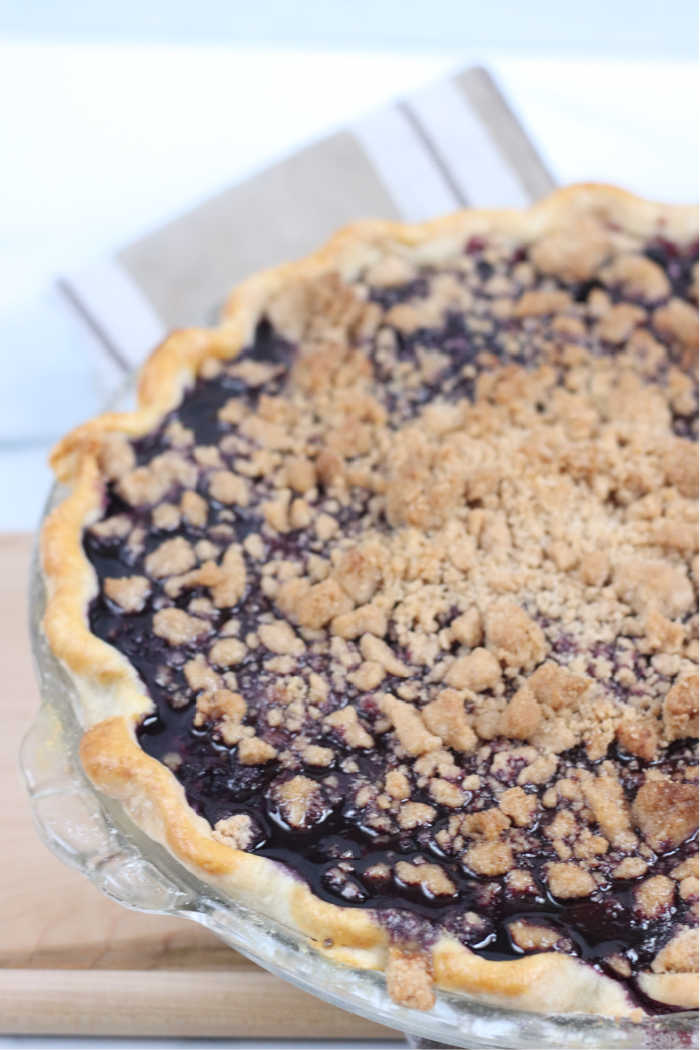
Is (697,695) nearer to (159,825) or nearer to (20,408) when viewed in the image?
(159,825)

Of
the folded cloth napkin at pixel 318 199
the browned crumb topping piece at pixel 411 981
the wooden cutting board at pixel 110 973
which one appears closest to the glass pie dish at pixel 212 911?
the browned crumb topping piece at pixel 411 981

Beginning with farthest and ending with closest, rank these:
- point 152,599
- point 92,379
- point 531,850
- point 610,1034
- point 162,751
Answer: point 92,379 < point 152,599 < point 162,751 < point 531,850 < point 610,1034

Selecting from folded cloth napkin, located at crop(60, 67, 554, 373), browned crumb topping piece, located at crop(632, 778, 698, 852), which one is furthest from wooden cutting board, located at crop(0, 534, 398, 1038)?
folded cloth napkin, located at crop(60, 67, 554, 373)

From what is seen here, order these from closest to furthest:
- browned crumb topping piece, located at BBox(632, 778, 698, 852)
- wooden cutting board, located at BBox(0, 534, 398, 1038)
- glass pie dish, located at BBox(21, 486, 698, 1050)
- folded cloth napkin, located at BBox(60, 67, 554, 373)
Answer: glass pie dish, located at BBox(21, 486, 698, 1050) → browned crumb topping piece, located at BBox(632, 778, 698, 852) → wooden cutting board, located at BBox(0, 534, 398, 1038) → folded cloth napkin, located at BBox(60, 67, 554, 373)

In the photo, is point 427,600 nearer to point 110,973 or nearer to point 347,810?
point 347,810

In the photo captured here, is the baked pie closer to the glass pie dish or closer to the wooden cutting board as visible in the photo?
the glass pie dish

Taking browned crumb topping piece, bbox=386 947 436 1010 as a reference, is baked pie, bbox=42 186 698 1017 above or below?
above

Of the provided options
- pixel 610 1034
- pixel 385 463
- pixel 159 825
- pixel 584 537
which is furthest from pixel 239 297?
pixel 610 1034

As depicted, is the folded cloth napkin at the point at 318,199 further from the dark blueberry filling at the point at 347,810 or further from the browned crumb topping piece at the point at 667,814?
the browned crumb topping piece at the point at 667,814
